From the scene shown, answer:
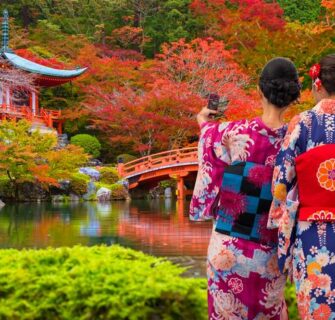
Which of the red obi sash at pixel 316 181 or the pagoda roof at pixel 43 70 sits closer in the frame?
the red obi sash at pixel 316 181

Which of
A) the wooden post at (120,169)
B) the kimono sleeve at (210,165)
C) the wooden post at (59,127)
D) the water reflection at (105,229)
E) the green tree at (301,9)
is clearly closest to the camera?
the kimono sleeve at (210,165)

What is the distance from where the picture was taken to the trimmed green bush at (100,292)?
2598mm

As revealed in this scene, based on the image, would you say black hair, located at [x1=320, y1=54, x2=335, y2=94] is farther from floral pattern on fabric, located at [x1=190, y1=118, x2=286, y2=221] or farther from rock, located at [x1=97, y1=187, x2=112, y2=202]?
rock, located at [x1=97, y1=187, x2=112, y2=202]

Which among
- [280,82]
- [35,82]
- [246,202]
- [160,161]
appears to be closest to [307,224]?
[246,202]

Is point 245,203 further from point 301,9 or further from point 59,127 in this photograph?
point 301,9

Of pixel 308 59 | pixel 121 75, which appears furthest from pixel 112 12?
Result: pixel 308 59

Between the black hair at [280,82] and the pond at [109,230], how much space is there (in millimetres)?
4173

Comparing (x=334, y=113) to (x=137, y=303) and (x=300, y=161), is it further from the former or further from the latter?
(x=137, y=303)

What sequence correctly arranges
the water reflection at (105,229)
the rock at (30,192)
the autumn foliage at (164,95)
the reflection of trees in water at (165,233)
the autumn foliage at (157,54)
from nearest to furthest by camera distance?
the reflection of trees in water at (165,233)
the water reflection at (105,229)
the rock at (30,192)
the autumn foliage at (157,54)
the autumn foliage at (164,95)

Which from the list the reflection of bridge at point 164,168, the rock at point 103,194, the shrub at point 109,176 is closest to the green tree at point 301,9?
the reflection of bridge at point 164,168

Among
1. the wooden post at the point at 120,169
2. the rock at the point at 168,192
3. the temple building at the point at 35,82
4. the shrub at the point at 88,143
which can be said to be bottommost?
the rock at the point at 168,192

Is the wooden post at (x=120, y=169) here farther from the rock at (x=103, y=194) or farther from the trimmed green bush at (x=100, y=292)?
the trimmed green bush at (x=100, y=292)

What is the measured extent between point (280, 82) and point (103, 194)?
61.9 ft

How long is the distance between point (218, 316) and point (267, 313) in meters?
0.20
